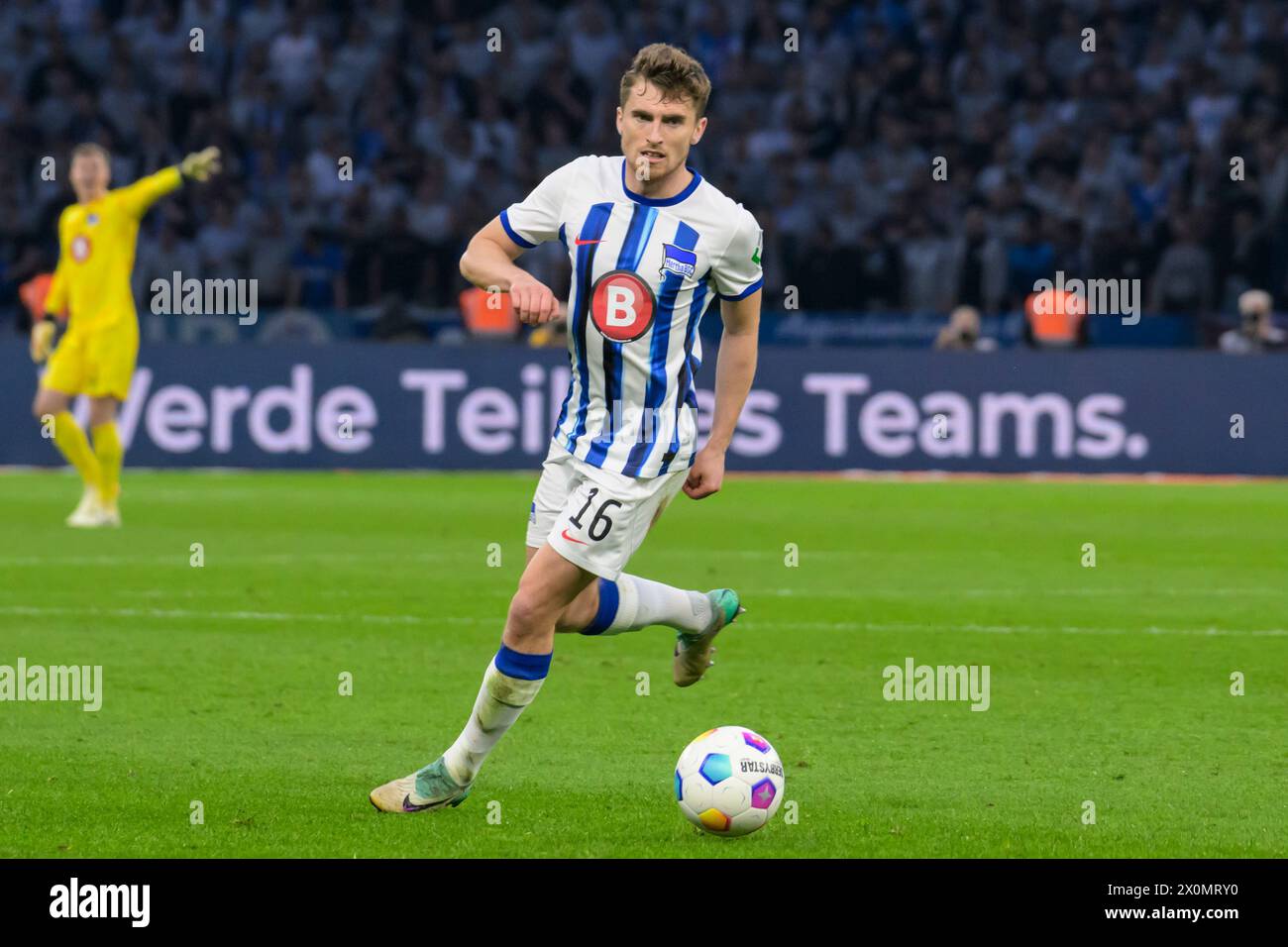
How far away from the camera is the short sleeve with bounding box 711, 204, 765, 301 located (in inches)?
232

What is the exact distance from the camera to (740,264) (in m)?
5.93

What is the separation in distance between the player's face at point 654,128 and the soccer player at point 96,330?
8.91m

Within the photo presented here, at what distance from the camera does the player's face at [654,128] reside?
5684mm

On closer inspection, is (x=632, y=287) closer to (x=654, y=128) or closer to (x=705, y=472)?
(x=654, y=128)

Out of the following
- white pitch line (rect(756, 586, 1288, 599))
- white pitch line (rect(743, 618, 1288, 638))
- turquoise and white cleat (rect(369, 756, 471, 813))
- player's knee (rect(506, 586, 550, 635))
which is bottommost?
turquoise and white cleat (rect(369, 756, 471, 813))

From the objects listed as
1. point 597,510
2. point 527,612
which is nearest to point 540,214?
point 597,510

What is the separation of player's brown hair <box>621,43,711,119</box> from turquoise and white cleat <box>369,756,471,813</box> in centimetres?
191

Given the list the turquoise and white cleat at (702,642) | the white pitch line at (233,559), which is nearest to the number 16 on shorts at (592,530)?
the turquoise and white cleat at (702,642)

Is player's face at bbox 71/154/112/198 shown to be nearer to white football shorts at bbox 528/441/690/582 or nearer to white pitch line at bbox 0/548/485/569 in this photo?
white pitch line at bbox 0/548/485/569

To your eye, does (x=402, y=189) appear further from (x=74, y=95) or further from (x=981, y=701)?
(x=981, y=701)

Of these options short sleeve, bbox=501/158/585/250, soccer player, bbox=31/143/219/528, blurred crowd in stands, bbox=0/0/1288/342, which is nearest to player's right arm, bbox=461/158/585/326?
short sleeve, bbox=501/158/585/250

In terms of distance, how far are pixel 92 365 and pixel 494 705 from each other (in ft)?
30.7

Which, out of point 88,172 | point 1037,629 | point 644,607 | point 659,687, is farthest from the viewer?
point 88,172

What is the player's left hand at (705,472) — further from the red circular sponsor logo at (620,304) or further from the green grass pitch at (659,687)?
the green grass pitch at (659,687)
